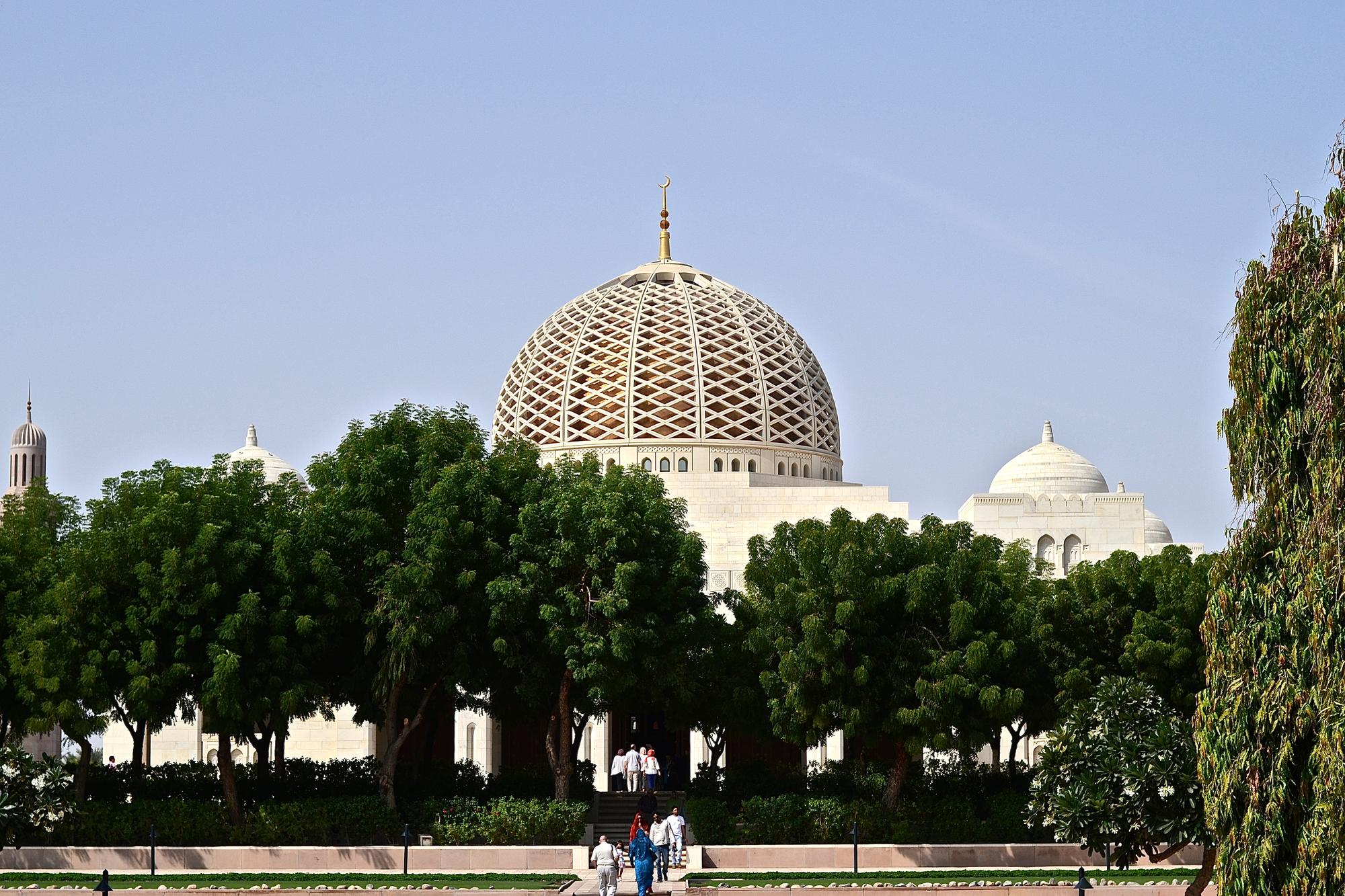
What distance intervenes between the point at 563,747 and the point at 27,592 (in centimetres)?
812

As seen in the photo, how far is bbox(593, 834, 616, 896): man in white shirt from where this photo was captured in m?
19.5

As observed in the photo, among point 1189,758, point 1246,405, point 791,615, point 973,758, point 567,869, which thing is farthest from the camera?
point 973,758

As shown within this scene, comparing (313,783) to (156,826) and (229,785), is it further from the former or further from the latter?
(156,826)

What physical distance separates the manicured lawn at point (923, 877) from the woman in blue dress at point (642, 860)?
117 cm

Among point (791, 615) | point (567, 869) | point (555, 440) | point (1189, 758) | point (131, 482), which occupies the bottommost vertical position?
point (567, 869)

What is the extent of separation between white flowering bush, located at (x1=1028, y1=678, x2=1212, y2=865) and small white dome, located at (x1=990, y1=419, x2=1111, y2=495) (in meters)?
21.7

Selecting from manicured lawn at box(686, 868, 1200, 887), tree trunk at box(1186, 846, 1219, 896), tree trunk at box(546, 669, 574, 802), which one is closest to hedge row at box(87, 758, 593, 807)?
tree trunk at box(546, 669, 574, 802)

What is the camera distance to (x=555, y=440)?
147 feet

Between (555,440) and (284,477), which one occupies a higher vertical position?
(555,440)

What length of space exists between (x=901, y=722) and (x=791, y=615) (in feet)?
7.40

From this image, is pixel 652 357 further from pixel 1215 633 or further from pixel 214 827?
pixel 1215 633

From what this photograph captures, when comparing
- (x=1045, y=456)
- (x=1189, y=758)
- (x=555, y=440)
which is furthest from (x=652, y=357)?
(x=1189, y=758)

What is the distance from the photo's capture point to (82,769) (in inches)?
1024

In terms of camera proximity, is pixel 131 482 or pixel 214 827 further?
pixel 131 482
